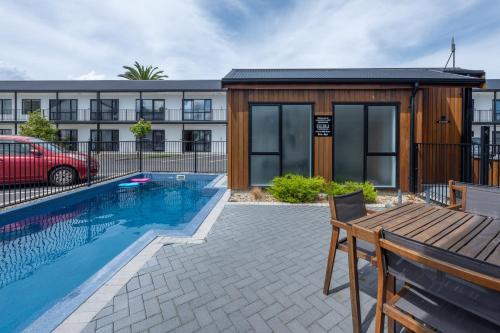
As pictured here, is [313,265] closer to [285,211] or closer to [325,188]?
[285,211]

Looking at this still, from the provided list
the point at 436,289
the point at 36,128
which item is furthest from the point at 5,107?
the point at 436,289

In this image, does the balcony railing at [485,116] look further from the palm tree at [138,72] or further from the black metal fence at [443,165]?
the palm tree at [138,72]

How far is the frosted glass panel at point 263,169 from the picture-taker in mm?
7785

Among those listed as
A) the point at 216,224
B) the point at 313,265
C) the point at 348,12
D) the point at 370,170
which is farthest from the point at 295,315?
the point at 348,12

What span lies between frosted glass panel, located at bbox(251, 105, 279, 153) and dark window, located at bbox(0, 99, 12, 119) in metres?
34.0

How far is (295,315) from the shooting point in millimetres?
2357

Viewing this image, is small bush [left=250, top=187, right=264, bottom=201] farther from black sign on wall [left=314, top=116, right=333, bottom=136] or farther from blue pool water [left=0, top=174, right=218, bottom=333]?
black sign on wall [left=314, top=116, right=333, bottom=136]

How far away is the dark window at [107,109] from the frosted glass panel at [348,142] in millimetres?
27185

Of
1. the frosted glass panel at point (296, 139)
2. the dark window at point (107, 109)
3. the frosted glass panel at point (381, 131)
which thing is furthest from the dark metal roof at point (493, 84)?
the dark window at point (107, 109)

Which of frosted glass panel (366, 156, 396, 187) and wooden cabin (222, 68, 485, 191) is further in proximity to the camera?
frosted glass panel (366, 156, 396, 187)

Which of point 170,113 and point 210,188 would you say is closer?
point 210,188

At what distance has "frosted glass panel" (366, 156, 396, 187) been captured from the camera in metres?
7.63

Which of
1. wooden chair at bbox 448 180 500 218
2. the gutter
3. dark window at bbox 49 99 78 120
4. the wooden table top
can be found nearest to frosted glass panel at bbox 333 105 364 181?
the gutter

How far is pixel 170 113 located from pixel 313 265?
2737 centimetres
